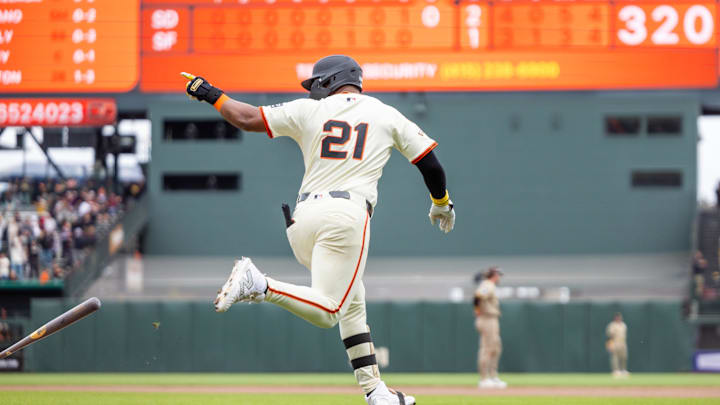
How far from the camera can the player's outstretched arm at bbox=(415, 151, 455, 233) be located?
566 centimetres

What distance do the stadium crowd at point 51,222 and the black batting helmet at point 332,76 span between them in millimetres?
15627

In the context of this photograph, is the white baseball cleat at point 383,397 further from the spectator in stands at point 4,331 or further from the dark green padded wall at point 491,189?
the dark green padded wall at point 491,189

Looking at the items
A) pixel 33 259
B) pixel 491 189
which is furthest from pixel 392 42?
pixel 33 259

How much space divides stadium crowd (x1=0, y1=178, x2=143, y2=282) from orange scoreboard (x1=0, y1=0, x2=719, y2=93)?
363 cm

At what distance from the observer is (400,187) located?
915 inches

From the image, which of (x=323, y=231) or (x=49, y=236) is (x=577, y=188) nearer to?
(x=49, y=236)

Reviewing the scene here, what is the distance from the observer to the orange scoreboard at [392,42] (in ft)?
60.3

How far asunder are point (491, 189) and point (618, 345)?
6994 mm

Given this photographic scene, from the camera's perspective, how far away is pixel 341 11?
1838 centimetres

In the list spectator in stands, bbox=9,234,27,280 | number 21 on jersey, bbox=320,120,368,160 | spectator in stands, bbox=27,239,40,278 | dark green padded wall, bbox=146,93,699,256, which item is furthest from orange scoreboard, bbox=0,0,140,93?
number 21 on jersey, bbox=320,120,368,160

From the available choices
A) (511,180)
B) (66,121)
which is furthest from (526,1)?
(66,121)

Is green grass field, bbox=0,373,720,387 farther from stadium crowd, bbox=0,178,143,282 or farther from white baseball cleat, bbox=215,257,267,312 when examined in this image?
white baseball cleat, bbox=215,257,267,312

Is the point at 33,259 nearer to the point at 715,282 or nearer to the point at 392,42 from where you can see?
the point at 392,42

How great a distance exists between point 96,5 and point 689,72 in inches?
433
